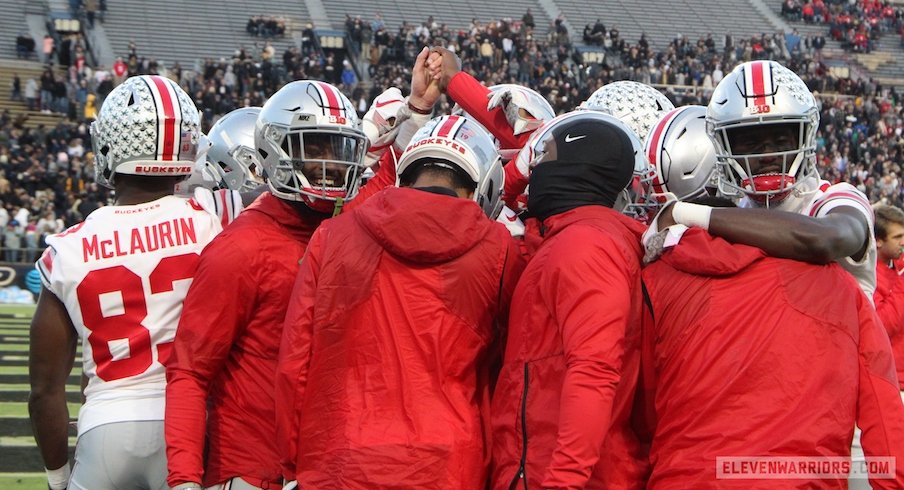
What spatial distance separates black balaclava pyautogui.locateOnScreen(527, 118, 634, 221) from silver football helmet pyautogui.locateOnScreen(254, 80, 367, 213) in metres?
0.70

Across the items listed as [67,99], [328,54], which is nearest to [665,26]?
[328,54]

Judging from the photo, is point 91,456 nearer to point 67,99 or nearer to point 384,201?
point 384,201

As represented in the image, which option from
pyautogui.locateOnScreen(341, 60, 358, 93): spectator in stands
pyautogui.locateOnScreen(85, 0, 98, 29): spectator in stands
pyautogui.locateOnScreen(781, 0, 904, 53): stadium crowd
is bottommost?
pyautogui.locateOnScreen(781, 0, 904, 53): stadium crowd

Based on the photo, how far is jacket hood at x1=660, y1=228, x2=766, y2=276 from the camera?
278 centimetres

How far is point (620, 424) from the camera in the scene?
283 centimetres

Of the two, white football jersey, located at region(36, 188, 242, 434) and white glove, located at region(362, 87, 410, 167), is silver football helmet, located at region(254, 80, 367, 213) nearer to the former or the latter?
white football jersey, located at region(36, 188, 242, 434)

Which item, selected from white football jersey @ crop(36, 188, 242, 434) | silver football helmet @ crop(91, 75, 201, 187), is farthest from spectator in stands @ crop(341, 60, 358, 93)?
white football jersey @ crop(36, 188, 242, 434)

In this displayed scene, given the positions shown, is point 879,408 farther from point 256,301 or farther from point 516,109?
point 516,109

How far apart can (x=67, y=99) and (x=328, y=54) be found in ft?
29.2

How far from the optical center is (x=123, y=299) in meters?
3.35

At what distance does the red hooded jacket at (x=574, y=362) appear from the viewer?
257cm

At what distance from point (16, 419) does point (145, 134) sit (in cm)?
555

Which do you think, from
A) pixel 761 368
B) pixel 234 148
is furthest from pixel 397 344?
pixel 234 148

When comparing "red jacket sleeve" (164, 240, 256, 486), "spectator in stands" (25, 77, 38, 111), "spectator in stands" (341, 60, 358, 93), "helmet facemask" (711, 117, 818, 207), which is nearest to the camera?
"red jacket sleeve" (164, 240, 256, 486)
